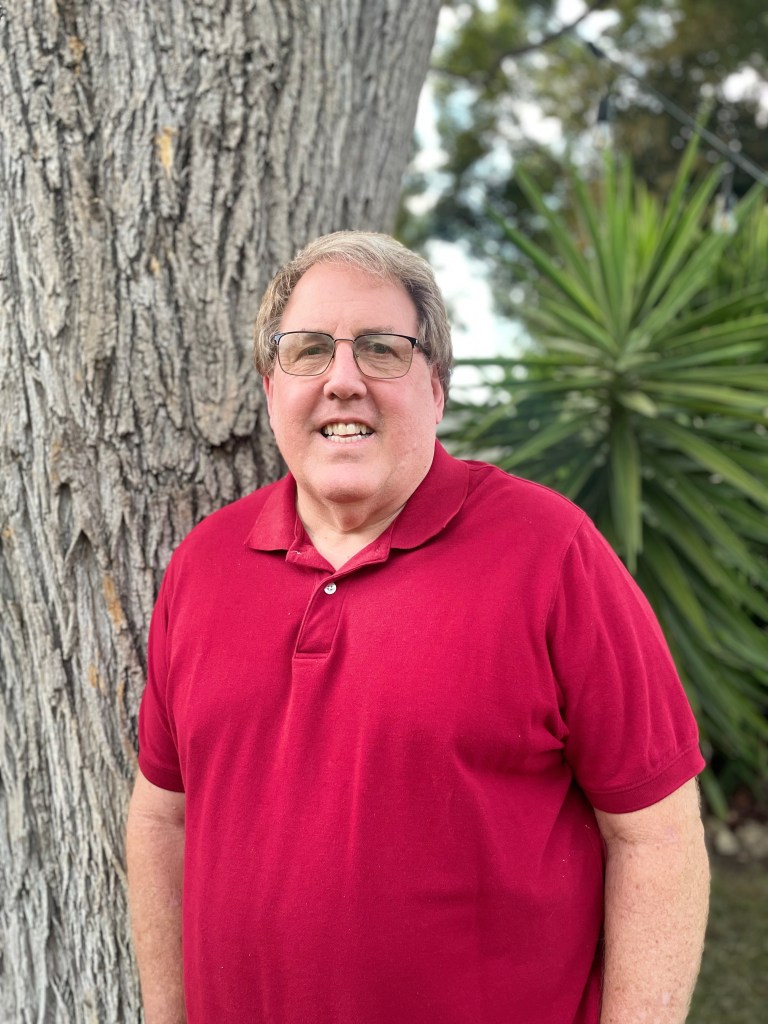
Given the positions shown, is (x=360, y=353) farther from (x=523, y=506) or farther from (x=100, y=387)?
(x=100, y=387)

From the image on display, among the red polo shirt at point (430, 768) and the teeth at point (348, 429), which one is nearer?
the red polo shirt at point (430, 768)

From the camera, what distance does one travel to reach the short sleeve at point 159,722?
6.16 feet

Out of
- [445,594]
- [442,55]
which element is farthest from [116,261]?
[442,55]

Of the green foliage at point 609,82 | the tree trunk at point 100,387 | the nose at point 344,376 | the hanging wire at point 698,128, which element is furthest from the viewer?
the green foliage at point 609,82

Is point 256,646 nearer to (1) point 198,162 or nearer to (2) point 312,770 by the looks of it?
(2) point 312,770

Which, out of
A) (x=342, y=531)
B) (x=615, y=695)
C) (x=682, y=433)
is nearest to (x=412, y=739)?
(x=615, y=695)

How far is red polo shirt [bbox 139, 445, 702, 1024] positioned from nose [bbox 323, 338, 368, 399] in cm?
24

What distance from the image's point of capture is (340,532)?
1773 mm

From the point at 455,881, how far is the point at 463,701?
Result: 0.95 feet

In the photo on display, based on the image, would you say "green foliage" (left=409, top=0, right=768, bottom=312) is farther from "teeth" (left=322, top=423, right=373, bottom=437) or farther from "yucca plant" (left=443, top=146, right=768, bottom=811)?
"teeth" (left=322, top=423, right=373, bottom=437)

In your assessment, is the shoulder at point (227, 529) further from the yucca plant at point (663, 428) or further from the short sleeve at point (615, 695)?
the yucca plant at point (663, 428)

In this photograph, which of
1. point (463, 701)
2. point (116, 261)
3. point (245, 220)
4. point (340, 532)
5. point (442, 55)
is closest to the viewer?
point (463, 701)

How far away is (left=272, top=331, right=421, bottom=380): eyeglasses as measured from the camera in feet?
5.56

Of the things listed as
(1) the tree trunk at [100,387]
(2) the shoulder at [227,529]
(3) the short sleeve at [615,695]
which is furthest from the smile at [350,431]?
(1) the tree trunk at [100,387]
